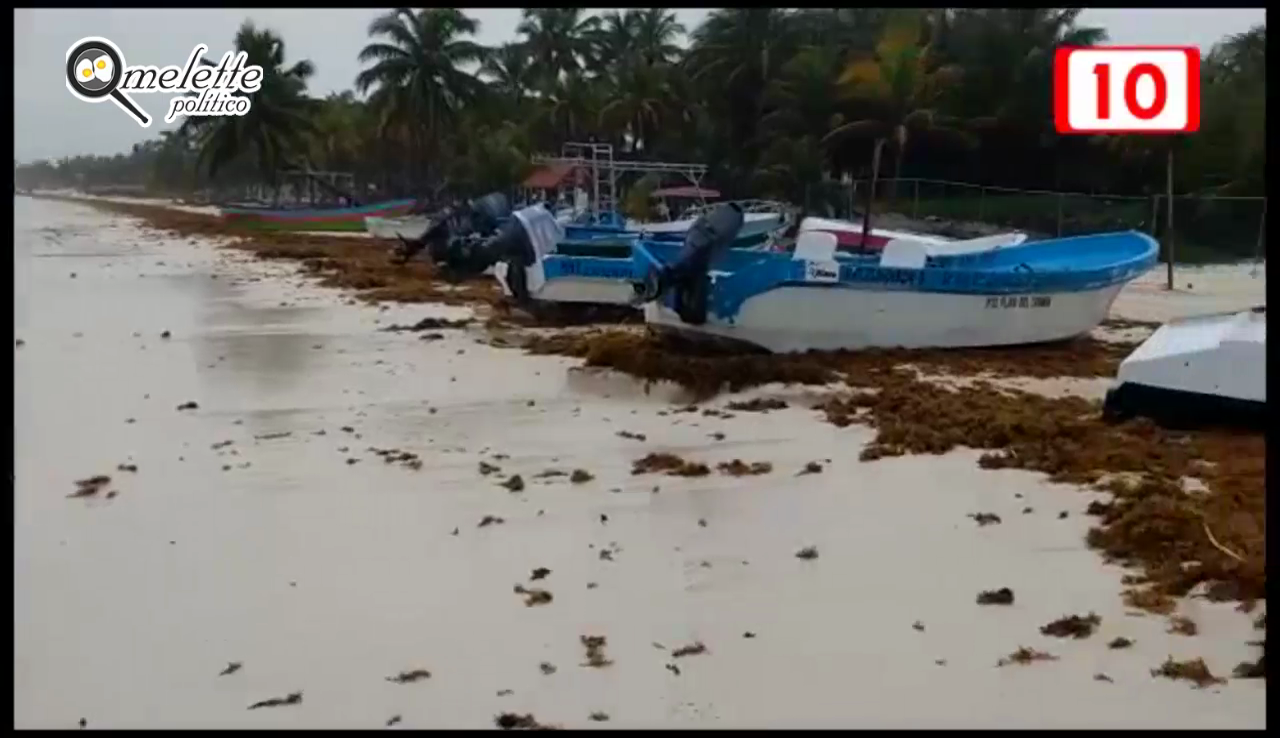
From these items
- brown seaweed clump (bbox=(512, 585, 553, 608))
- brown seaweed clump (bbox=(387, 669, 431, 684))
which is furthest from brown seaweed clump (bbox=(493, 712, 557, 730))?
brown seaweed clump (bbox=(512, 585, 553, 608))

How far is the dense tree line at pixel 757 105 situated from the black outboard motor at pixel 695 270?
9445 millimetres

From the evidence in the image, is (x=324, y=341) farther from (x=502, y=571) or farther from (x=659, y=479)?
(x=502, y=571)

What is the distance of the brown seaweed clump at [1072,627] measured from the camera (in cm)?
453

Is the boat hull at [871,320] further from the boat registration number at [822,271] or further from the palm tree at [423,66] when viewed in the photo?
the palm tree at [423,66]

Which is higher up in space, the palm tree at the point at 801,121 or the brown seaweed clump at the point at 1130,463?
the palm tree at the point at 801,121

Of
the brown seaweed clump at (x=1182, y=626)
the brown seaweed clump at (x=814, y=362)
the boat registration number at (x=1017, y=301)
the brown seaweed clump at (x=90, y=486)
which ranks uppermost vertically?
the boat registration number at (x=1017, y=301)

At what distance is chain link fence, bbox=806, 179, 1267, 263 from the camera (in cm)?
2175

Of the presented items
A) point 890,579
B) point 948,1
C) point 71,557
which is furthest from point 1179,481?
point 71,557

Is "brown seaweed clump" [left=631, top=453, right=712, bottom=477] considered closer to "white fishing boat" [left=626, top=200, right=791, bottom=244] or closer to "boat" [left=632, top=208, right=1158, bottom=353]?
"boat" [left=632, top=208, right=1158, bottom=353]

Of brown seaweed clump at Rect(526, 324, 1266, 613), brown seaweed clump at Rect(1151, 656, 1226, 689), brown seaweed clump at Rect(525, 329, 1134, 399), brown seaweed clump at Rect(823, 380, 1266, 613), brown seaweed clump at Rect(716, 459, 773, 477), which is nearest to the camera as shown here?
brown seaweed clump at Rect(1151, 656, 1226, 689)

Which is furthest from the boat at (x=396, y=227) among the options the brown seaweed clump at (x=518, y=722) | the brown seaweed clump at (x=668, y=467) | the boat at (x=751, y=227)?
the brown seaweed clump at (x=518, y=722)

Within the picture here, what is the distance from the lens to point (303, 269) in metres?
24.8

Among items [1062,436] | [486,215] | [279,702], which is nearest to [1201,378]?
[1062,436]

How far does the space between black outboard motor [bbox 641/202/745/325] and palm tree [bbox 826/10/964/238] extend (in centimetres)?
1691
